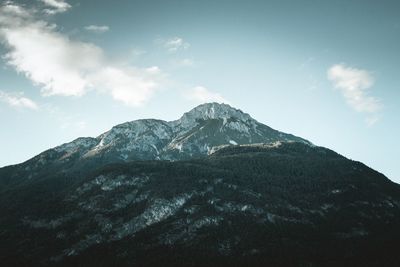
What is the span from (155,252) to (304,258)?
249ft

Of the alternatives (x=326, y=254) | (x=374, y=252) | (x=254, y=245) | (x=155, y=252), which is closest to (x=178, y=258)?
(x=155, y=252)

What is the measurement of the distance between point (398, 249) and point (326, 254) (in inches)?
1605

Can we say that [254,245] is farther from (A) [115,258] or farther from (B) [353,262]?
(A) [115,258]


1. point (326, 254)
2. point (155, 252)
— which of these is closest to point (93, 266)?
point (155, 252)

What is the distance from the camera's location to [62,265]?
640 feet

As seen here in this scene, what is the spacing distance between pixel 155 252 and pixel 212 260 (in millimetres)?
32337

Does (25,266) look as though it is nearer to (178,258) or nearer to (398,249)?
(178,258)

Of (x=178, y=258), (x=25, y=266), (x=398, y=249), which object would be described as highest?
(x=398, y=249)

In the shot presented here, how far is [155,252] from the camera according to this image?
198750 millimetres

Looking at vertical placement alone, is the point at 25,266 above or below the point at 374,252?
below

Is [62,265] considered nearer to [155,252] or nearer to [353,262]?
[155,252]

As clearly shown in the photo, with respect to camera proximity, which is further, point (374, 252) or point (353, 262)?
point (374, 252)

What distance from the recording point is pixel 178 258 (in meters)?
188

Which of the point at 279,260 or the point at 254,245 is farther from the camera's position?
the point at 254,245
